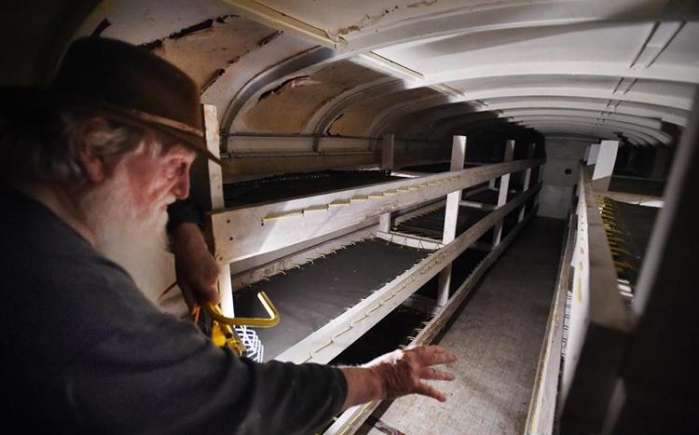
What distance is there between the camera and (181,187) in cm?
64

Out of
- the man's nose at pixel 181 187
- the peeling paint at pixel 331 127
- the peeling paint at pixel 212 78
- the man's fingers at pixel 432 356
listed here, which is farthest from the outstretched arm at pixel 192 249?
the peeling paint at pixel 331 127

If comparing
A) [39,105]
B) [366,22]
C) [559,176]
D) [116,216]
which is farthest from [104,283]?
[559,176]

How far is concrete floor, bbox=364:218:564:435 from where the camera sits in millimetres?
1943

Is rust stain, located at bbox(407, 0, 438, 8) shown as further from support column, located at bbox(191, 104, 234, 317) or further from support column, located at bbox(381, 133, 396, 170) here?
support column, located at bbox(381, 133, 396, 170)

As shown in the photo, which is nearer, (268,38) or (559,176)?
(268,38)

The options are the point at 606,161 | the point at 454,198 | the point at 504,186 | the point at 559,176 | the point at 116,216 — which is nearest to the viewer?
the point at 116,216

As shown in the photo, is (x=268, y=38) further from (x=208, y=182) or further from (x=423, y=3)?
(x=208, y=182)

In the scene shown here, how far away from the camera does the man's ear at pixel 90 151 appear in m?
0.49

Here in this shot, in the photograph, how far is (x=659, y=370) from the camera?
35 cm

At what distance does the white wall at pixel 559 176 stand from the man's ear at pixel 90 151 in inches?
350

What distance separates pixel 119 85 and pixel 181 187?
0.70 ft

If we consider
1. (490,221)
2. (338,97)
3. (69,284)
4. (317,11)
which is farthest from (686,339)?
(490,221)

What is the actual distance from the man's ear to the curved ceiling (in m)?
0.94

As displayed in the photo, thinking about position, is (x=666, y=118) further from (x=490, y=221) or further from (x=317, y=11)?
(x=317, y=11)
